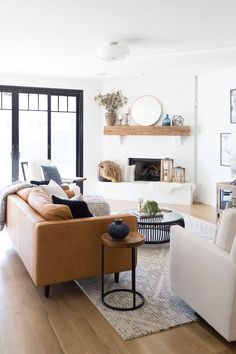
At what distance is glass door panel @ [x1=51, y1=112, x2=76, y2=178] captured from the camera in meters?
7.79

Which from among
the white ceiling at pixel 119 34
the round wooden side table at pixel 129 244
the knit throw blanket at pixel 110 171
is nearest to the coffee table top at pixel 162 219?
the round wooden side table at pixel 129 244

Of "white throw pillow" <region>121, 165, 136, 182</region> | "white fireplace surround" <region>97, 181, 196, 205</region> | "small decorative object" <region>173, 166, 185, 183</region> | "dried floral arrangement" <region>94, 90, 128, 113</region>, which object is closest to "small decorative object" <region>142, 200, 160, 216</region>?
"white fireplace surround" <region>97, 181, 196, 205</region>

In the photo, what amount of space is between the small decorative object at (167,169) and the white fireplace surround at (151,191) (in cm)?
18

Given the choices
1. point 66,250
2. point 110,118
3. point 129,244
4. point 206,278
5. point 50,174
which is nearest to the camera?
point 206,278

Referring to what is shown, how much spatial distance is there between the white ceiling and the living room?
27 millimetres

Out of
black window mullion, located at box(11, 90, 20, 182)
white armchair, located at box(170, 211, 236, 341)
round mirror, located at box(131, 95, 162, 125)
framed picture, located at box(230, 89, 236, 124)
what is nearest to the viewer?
white armchair, located at box(170, 211, 236, 341)

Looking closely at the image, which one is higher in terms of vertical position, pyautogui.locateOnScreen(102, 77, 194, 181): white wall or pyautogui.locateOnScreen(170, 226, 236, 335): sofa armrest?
pyautogui.locateOnScreen(102, 77, 194, 181): white wall

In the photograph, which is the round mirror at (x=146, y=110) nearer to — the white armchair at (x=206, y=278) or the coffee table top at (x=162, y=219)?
the coffee table top at (x=162, y=219)

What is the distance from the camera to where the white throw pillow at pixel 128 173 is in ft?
25.7

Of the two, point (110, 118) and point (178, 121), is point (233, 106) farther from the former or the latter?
point (110, 118)

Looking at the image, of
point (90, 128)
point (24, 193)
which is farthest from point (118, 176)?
point (24, 193)

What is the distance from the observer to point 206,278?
244cm

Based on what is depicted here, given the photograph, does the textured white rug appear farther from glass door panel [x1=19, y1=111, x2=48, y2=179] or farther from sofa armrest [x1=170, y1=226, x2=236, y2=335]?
glass door panel [x1=19, y1=111, x2=48, y2=179]

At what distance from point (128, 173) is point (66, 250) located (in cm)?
499
